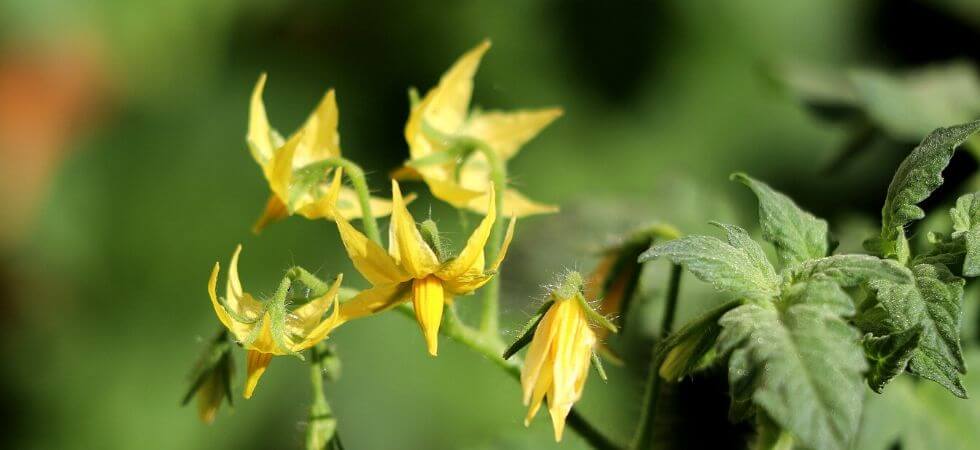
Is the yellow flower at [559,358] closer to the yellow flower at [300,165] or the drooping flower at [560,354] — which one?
the drooping flower at [560,354]

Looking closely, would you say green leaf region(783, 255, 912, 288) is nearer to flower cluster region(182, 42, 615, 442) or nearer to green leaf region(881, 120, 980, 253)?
green leaf region(881, 120, 980, 253)

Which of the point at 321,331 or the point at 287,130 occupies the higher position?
the point at 321,331

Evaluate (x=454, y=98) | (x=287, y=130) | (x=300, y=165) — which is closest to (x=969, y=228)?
(x=454, y=98)

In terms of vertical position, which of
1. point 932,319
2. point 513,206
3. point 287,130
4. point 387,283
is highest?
point 932,319

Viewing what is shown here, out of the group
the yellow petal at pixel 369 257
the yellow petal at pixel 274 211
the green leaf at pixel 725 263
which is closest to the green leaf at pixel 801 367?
the green leaf at pixel 725 263

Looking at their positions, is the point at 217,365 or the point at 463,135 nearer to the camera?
the point at 217,365

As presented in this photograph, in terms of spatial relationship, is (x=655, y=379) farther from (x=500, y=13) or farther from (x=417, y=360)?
(x=500, y=13)

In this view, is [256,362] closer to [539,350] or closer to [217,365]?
[217,365]

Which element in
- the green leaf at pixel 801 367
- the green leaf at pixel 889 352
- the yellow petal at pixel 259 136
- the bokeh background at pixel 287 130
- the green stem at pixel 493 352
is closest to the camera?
the green leaf at pixel 801 367
